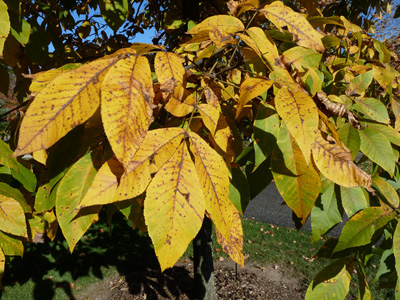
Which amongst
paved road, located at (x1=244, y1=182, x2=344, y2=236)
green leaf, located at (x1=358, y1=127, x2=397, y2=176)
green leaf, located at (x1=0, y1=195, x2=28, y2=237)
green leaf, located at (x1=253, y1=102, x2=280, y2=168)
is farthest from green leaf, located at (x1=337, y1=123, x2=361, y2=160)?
paved road, located at (x1=244, y1=182, x2=344, y2=236)

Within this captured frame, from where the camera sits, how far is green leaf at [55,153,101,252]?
743mm

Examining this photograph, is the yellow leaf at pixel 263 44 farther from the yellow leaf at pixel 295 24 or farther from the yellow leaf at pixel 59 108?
the yellow leaf at pixel 59 108

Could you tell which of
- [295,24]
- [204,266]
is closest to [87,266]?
[204,266]

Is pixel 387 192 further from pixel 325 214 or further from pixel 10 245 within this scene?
pixel 10 245

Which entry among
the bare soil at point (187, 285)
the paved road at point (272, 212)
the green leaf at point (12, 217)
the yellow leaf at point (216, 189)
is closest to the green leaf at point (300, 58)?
the yellow leaf at point (216, 189)

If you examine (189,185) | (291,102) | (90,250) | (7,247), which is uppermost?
(291,102)

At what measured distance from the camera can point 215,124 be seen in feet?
2.44

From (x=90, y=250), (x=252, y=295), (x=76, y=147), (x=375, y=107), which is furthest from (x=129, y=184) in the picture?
(x=90, y=250)

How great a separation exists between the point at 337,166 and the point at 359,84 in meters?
0.75

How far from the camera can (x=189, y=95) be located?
816 mm

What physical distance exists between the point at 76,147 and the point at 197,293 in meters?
3.18

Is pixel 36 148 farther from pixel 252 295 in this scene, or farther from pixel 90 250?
pixel 90 250

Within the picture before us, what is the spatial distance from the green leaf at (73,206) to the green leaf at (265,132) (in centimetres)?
50

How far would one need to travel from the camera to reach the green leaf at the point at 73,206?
2.44 feet
